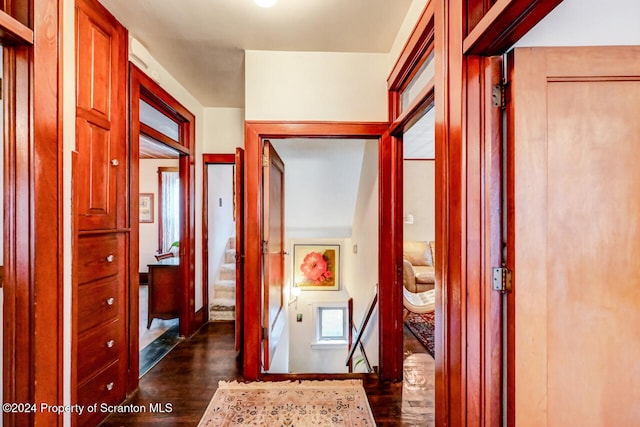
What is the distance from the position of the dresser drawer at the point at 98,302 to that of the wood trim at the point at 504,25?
7.48 ft

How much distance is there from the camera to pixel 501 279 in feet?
3.37

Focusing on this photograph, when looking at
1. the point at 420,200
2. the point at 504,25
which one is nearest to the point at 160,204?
the point at 420,200

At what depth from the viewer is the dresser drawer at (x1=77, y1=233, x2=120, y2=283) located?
1.67 meters

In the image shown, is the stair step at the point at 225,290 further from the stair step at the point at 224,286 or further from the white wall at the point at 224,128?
the white wall at the point at 224,128

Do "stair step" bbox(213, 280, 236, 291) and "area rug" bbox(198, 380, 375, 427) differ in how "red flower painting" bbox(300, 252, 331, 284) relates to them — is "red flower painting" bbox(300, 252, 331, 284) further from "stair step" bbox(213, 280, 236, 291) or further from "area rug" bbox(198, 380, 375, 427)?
"area rug" bbox(198, 380, 375, 427)

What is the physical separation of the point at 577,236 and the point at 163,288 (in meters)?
3.65

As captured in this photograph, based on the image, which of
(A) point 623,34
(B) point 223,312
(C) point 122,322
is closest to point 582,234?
(A) point 623,34

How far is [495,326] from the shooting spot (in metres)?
1.03

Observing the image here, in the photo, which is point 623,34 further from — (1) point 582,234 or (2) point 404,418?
(2) point 404,418

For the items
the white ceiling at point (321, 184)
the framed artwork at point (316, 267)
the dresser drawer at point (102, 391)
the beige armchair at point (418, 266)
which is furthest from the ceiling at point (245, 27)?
the framed artwork at point (316, 267)

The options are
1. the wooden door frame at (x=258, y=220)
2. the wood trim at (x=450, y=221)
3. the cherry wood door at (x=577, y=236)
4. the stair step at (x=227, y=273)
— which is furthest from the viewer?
the stair step at (x=227, y=273)

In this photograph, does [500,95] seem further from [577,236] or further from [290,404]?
[290,404]

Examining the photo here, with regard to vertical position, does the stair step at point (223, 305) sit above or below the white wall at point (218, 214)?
below

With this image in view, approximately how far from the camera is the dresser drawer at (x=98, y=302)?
5.48 feet
